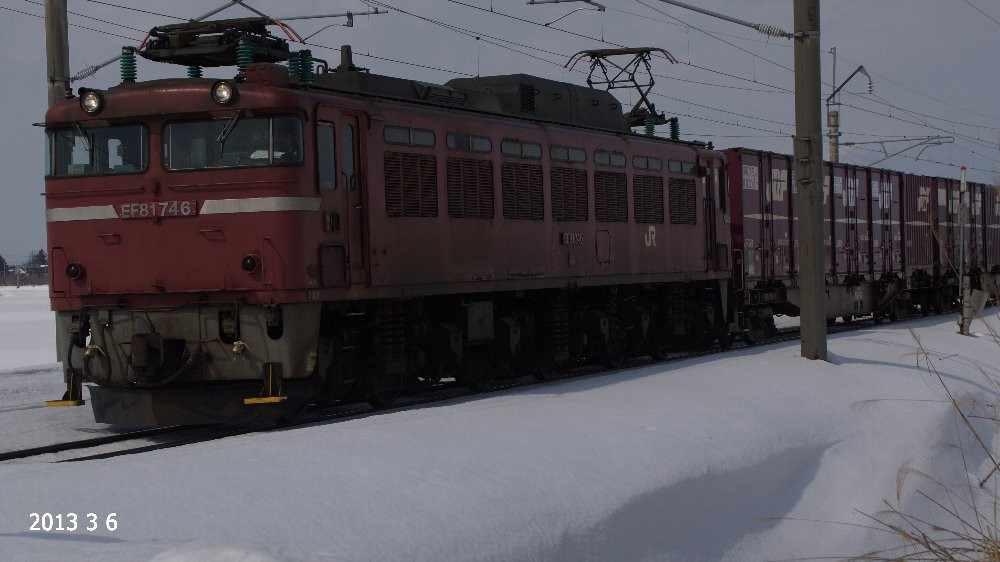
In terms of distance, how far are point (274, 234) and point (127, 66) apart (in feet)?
9.39

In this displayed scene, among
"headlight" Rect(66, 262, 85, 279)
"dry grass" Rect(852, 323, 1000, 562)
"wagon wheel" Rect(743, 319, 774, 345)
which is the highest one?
"headlight" Rect(66, 262, 85, 279)

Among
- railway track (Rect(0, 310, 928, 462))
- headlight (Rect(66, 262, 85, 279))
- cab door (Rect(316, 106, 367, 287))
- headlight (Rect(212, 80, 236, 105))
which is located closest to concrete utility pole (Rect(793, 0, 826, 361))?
railway track (Rect(0, 310, 928, 462))

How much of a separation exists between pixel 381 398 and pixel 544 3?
844 centimetres

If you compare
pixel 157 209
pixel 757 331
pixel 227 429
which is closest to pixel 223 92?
pixel 157 209

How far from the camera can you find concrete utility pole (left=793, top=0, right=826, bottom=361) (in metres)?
15.8

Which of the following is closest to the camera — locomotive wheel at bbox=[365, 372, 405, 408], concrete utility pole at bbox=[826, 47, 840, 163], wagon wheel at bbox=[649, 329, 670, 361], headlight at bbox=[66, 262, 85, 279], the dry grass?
the dry grass

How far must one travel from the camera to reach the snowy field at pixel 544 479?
6.35m

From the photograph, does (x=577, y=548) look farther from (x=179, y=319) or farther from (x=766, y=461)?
(x=179, y=319)

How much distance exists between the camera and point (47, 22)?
1583cm

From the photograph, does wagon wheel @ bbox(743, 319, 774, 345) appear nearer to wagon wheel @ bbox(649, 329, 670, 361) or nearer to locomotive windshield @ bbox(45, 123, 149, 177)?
wagon wheel @ bbox(649, 329, 670, 361)

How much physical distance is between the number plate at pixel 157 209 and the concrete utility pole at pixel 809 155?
26.2 ft

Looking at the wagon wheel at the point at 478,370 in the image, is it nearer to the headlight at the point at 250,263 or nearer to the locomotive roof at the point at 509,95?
the locomotive roof at the point at 509,95

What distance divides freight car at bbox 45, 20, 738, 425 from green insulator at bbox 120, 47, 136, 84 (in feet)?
0.10

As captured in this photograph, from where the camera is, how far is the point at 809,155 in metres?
15.8
